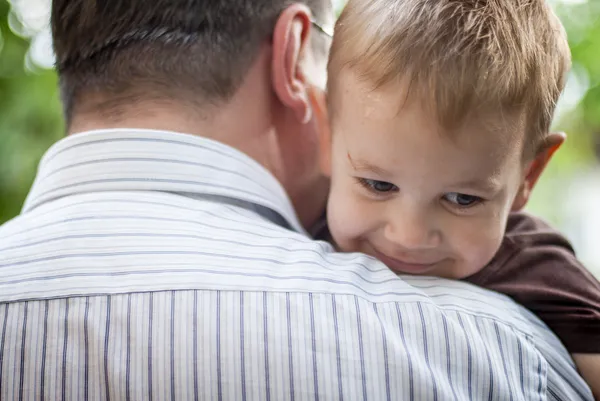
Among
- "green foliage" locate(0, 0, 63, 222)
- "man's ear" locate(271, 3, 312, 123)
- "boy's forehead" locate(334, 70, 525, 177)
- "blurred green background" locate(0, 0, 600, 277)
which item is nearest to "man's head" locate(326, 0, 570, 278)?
"boy's forehead" locate(334, 70, 525, 177)

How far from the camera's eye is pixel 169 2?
0.99m

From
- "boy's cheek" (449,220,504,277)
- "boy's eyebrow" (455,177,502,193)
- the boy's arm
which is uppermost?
"boy's eyebrow" (455,177,502,193)

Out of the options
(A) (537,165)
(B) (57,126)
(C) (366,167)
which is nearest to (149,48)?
(C) (366,167)

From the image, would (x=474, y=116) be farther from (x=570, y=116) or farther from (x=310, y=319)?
(x=570, y=116)

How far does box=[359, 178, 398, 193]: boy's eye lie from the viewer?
35.6 inches

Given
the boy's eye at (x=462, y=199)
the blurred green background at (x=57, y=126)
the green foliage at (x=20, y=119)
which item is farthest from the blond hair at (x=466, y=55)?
the green foliage at (x=20, y=119)

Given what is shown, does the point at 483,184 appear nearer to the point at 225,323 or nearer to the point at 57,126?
the point at 225,323

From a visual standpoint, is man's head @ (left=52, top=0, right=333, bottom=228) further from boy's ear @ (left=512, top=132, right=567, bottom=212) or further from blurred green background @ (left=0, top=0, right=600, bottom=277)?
blurred green background @ (left=0, top=0, right=600, bottom=277)

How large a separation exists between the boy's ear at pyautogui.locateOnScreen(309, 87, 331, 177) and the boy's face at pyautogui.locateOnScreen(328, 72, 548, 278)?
6cm

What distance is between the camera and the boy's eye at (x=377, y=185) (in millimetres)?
904

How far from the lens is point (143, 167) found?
2.93 feet

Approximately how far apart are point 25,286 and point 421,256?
19.4 inches

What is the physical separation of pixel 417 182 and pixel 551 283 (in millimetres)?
232

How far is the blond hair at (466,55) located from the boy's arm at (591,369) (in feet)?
0.95
